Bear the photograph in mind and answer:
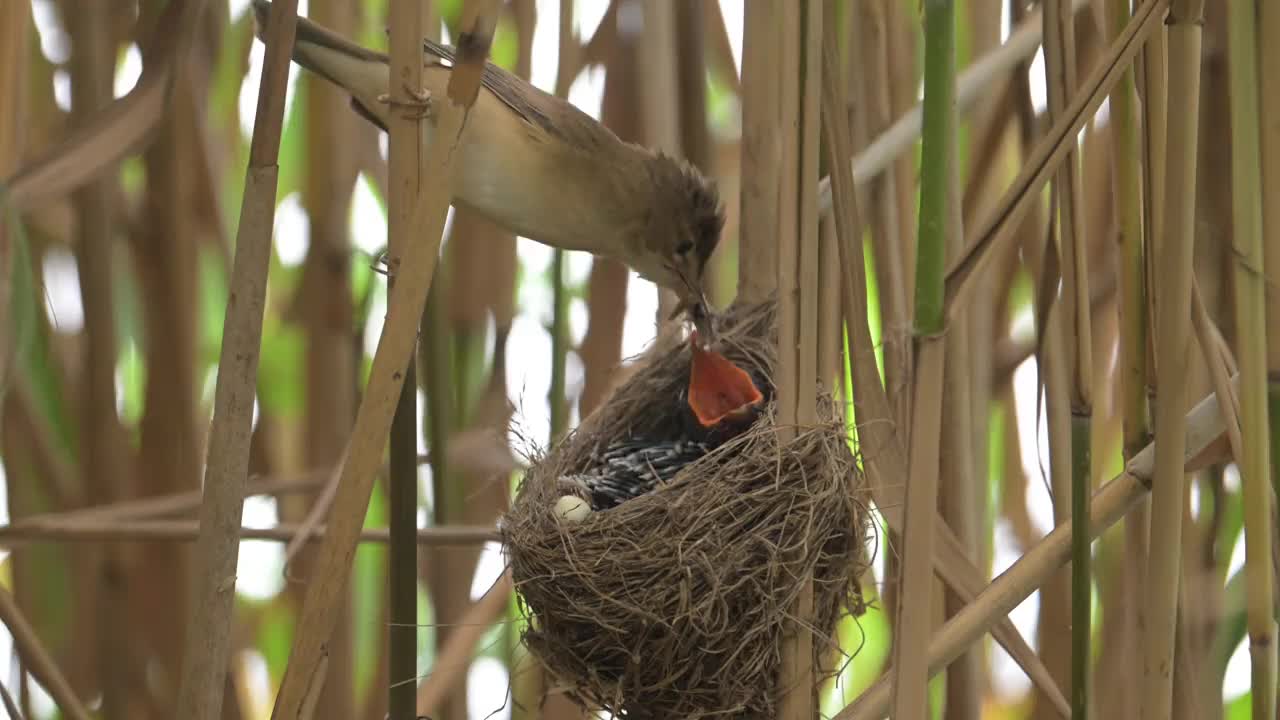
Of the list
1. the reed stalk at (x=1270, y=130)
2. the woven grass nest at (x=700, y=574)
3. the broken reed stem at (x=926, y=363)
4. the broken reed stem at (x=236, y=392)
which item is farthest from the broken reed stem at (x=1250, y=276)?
the broken reed stem at (x=236, y=392)

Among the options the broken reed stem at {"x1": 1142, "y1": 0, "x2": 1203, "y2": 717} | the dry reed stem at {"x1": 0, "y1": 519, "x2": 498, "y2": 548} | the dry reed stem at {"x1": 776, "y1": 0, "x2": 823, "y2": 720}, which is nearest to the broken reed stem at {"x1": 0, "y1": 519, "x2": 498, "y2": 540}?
the dry reed stem at {"x1": 0, "y1": 519, "x2": 498, "y2": 548}

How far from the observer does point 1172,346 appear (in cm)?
69

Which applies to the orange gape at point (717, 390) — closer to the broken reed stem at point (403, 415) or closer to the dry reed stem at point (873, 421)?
the dry reed stem at point (873, 421)

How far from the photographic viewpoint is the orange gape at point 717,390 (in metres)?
1.32

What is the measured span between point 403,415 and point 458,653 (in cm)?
48

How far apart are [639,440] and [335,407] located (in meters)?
0.32

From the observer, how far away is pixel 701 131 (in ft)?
4.67

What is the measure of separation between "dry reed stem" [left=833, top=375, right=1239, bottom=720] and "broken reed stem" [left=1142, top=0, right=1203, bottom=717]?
4 cm

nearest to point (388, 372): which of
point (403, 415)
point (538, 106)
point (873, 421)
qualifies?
point (403, 415)

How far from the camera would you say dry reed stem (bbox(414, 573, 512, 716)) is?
1135 millimetres

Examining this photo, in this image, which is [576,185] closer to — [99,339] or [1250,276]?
[99,339]

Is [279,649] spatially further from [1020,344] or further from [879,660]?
[1020,344]

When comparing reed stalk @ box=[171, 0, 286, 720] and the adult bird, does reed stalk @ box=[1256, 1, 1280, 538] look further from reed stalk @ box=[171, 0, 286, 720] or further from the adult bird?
the adult bird

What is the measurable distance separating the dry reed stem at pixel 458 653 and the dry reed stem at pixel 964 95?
46 centimetres
